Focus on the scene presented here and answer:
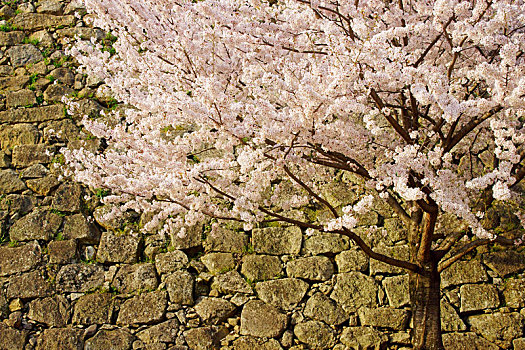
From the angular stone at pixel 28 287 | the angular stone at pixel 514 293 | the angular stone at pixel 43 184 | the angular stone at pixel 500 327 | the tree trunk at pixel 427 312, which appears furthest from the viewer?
the angular stone at pixel 43 184

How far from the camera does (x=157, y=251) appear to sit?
4.81 metres

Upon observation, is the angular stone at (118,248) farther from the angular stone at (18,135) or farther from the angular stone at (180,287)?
the angular stone at (18,135)

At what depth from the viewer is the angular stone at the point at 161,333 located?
429cm

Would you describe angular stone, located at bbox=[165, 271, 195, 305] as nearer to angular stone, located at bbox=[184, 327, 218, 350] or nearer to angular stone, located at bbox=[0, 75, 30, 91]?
angular stone, located at bbox=[184, 327, 218, 350]

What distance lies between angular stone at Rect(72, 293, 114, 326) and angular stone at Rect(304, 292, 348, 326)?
1.89m

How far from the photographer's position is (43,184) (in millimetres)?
5250

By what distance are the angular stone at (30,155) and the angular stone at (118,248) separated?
129 centimetres

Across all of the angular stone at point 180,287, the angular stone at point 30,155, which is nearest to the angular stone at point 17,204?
the angular stone at point 30,155

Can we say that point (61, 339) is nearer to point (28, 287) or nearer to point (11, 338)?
point (11, 338)

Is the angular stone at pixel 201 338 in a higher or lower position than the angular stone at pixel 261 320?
lower

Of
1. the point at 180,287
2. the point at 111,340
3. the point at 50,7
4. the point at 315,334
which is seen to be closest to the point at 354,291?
the point at 315,334

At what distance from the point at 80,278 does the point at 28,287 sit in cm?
49

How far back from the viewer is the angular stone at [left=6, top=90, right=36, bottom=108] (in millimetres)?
5863

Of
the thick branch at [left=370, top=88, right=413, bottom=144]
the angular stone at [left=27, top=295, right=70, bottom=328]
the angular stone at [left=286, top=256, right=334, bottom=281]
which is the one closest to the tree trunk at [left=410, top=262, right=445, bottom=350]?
the thick branch at [left=370, top=88, right=413, bottom=144]
